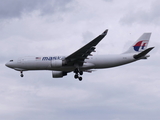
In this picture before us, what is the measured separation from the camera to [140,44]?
142 feet

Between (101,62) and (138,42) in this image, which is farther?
(138,42)

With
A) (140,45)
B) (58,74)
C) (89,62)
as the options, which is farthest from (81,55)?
(140,45)

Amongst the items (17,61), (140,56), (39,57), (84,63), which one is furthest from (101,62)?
(17,61)

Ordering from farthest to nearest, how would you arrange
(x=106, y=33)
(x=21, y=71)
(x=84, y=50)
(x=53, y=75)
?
(x=53, y=75) < (x=21, y=71) < (x=84, y=50) < (x=106, y=33)

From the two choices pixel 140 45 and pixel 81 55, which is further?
pixel 140 45

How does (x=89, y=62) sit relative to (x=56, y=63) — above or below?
above

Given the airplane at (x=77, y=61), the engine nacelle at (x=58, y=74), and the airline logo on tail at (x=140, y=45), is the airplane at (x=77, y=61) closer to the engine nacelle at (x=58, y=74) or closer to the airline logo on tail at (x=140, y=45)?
the airline logo on tail at (x=140, y=45)

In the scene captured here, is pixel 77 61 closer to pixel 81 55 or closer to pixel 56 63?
pixel 81 55

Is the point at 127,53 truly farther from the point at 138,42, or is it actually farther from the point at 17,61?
the point at 17,61

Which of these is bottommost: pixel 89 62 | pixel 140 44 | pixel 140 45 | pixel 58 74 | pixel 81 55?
pixel 58 74

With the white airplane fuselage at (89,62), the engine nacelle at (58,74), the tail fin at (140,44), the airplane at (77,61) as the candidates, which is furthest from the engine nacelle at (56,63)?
the tail fin at (140,44)

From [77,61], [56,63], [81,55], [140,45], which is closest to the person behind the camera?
[56,63]

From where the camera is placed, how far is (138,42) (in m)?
43.4

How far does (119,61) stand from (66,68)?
6623 millimetres
